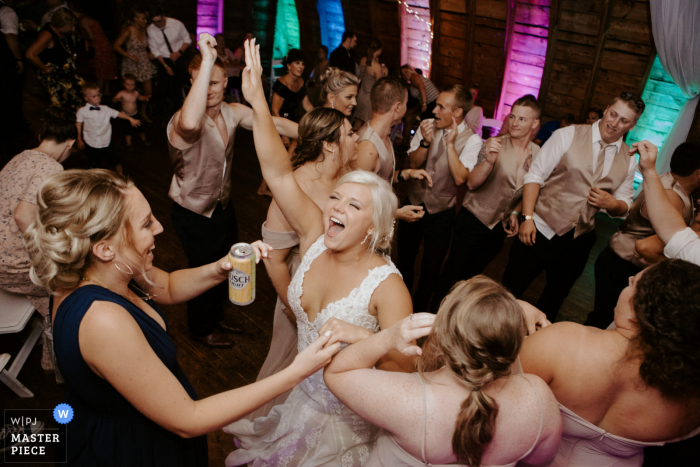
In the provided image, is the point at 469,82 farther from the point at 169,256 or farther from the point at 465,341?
the point at 465,341

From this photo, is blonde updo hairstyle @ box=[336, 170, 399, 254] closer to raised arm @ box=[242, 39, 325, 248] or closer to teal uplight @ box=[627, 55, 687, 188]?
raised arm @ box=[242, 39, 325, 248]

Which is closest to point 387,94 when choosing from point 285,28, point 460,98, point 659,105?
point 460,98

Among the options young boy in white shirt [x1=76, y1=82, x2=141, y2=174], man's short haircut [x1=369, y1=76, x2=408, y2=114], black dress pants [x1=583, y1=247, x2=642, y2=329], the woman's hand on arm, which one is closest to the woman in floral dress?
young boy in white shirt [x1=76, y1=82, x2=141, y2=174]

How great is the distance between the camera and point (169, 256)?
3816 mm

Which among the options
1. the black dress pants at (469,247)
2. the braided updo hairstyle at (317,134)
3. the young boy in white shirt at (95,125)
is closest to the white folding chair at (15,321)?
the braided updo hairstyle at (317,134)

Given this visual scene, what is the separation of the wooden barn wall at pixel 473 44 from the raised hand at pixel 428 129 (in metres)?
4.42

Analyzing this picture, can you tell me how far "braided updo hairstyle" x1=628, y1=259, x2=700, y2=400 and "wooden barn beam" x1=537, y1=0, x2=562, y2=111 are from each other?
18.9 feet

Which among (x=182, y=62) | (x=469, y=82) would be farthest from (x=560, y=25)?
(x=182, y=62)

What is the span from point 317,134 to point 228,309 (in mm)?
1669

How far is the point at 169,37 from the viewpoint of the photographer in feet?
21.4

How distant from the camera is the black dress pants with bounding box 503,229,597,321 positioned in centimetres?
292

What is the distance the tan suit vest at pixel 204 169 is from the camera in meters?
2.46

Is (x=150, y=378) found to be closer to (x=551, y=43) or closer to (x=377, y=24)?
(x=551, y=43)

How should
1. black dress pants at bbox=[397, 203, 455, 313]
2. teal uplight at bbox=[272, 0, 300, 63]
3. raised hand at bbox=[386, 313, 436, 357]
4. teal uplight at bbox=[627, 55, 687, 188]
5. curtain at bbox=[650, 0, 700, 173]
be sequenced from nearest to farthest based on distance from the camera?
1. raised hand at bbox=[386, 313, 436, 357]
2. black dress pants at bbox=[397, 203, 455, 313]
3. curtain at bbox=[650, 0, 700, 173]
4. teal uplight at bbox=[627, 55, 687, 188]
5. teal uplight at bbox=[272, 0, 300, 63]
